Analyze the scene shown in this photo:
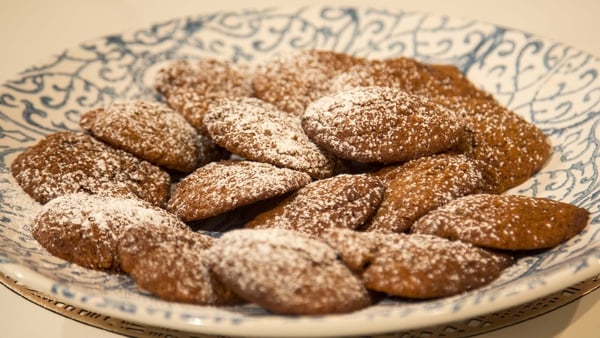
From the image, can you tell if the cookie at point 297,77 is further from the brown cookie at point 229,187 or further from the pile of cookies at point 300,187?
the brown cookie at point 229,187

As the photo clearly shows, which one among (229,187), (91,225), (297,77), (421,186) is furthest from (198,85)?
(421,186)

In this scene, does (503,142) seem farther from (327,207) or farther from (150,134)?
(150,134)

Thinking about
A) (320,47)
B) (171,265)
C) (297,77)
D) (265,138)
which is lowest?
(171,265)

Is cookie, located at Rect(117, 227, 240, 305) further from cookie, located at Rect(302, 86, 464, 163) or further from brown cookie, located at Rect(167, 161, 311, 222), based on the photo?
cookie, located at Rect(302, 86, 464, 163)

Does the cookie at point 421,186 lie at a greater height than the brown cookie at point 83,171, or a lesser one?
greater

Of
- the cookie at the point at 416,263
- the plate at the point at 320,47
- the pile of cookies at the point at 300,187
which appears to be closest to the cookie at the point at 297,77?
the pile of cookies at the point at 300,187

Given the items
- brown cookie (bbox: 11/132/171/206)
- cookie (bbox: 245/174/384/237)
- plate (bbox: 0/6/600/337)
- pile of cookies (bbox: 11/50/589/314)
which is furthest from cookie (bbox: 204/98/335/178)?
plate (bbox: 0/6/600/337)

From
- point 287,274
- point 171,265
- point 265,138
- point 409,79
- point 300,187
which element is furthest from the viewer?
point 409,79

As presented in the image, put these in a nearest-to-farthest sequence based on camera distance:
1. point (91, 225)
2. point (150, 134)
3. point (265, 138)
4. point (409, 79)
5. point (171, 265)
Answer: point (171, 265), point (91, 225), point (265, 138), point (150, 134), point (409, 79)
